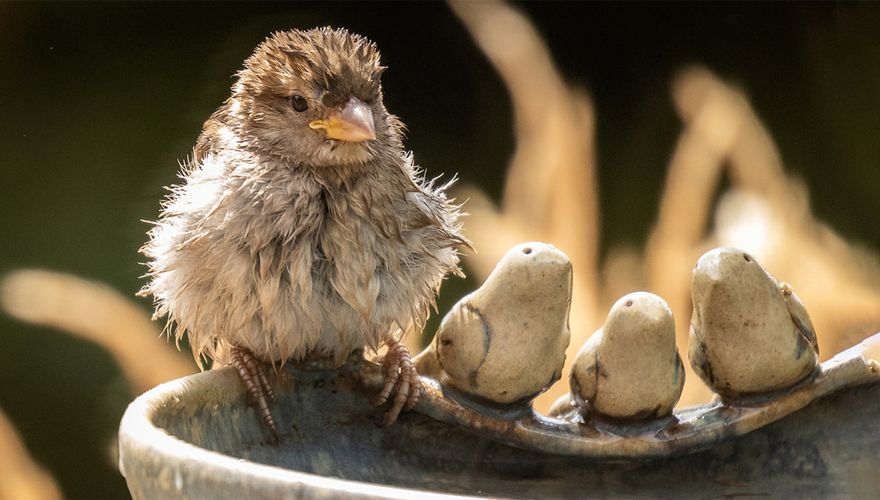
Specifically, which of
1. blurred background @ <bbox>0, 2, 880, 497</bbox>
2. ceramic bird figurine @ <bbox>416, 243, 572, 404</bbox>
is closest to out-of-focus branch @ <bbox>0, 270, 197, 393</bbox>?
blurred background @ <bbox>0, 2, 880, 497</bbox>

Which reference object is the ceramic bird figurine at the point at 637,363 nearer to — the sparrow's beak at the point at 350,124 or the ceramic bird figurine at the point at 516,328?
the ceramic bird figurine at the point at 516,328

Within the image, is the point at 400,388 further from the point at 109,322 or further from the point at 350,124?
the point at 109,322

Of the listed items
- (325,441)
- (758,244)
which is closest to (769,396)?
(325,441)

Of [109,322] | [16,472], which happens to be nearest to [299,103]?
[109,322]

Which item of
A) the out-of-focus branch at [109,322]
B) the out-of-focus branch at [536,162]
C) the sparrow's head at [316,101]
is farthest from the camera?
the out-of-focus branch at [536,162]

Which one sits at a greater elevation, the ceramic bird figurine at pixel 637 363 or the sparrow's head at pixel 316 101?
the sparrow's head at pixel 316 101

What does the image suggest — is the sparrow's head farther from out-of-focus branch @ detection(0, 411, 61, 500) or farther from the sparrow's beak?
out-of-focus branch @ detection(0, 411, 61, 500)

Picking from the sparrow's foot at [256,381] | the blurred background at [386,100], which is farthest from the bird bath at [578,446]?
the blurred background at [386,100]
